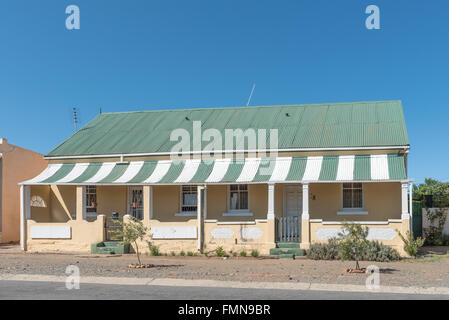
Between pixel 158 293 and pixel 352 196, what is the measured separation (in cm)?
1119

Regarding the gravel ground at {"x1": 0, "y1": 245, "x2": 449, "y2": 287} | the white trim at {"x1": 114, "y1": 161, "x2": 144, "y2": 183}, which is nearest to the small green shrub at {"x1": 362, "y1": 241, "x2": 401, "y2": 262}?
the gravel ground at {"x1": 0, "y1": 245, "x2": 449, "y2": 287}

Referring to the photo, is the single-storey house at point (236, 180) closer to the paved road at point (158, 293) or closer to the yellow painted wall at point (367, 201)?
the yellow painted wall at point (367, 201)

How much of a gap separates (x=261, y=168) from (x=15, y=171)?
37.6 feet

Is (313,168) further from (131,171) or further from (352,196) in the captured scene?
(131,171)

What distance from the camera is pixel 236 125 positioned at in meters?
23.0

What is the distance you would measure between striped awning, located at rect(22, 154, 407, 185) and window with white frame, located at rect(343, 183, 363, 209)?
1.12 metres

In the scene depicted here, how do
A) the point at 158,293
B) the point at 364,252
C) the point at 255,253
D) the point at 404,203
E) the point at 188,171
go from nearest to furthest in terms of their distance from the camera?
the point at 158,293, the point at 364,252, the point at 404,203, the point at 255,253, the point at 188,171

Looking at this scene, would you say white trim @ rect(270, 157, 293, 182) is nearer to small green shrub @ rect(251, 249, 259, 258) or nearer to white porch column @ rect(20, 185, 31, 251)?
small green shrub @ rect(251, 249, 259, 258)

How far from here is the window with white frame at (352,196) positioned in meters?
20.1

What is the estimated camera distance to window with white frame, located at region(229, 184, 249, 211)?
21125mm

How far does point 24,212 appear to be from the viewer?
809 inches

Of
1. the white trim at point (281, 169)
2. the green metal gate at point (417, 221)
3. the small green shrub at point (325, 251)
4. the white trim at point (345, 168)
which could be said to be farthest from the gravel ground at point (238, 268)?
the green metal gate at point (417, 221)

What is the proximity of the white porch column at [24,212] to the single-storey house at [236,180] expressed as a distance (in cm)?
4

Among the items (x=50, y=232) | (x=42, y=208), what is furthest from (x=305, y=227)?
(x=42, y=208)
